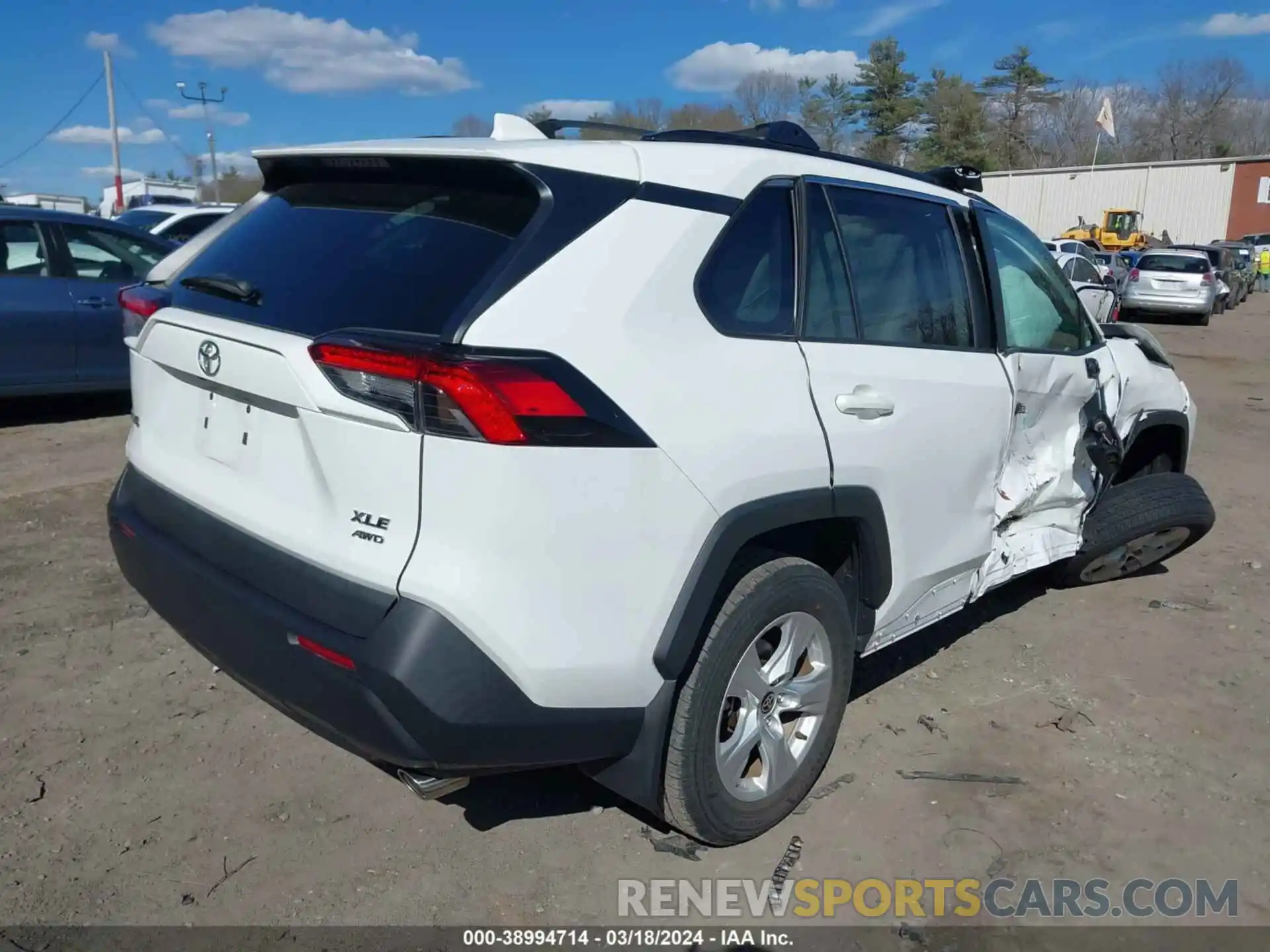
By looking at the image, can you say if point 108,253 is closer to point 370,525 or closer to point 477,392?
point 370,525

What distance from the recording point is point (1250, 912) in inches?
108

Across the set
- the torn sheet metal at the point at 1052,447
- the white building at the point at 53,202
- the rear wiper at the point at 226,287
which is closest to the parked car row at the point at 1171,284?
the torn sheet metal at the point at 1052,447

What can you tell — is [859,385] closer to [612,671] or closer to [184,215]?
[612,671]

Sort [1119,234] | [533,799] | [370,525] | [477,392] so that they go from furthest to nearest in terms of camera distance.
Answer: [1119,234] < [533,799] < [370,525] < [477,392]

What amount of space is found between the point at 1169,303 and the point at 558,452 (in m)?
23.3

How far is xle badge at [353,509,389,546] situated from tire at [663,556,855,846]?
0.88m

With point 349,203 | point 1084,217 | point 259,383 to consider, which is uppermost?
point 349,203

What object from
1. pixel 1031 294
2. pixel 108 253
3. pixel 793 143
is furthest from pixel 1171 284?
pixel 793 143

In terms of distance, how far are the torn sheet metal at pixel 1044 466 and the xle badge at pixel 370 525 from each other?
2.51 meters

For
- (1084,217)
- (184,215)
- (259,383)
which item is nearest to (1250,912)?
(259,383)

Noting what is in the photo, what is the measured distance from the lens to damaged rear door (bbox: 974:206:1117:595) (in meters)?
3.87

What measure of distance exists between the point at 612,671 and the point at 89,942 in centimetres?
147

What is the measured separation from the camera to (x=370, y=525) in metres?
2.20

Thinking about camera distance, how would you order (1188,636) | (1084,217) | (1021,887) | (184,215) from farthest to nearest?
(1084,217), (184,215), (1188,636), (1021,887)
